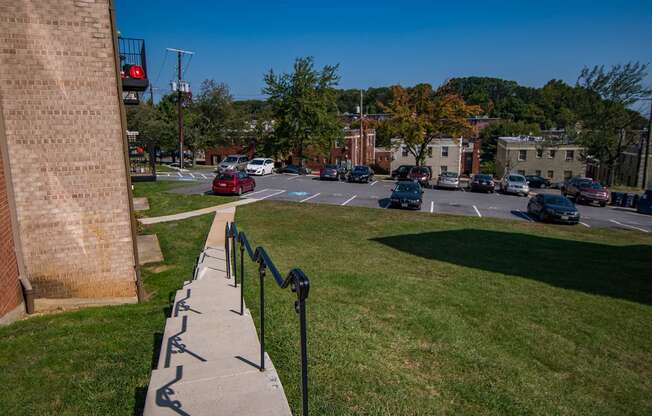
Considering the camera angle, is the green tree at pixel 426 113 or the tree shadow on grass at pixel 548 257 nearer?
the tree shadow on grass at pixel 548 257

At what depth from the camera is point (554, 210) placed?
68.1 feet

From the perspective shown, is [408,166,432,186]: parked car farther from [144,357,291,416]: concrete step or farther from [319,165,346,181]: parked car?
[144,357,291,416]: concrete step

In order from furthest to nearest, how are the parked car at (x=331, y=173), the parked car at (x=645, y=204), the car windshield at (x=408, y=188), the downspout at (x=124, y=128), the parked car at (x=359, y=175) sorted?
the parked car at (x=331, y=173) < the parked car at (x=359, y=175) < the parked car at (x=645, y=204) < the car windshield at (x=408, y=188) < the downspout at (x=124, y=128)

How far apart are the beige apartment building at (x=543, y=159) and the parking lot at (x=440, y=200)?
1085 inches

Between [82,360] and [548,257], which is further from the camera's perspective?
[548,257]

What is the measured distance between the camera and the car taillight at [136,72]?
9.93 metres

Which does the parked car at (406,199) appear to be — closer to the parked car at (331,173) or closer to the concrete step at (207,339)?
the parked car at (331,173)

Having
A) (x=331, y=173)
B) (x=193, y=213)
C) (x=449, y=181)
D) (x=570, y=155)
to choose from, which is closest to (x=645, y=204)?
(x=449, y=181)

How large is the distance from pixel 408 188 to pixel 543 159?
4001cm

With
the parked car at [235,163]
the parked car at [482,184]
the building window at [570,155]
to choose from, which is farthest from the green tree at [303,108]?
the building window at [570,155]

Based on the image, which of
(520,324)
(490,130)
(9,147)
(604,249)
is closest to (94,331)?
(9,147)

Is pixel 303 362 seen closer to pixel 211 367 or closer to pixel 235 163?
pixel 211 367

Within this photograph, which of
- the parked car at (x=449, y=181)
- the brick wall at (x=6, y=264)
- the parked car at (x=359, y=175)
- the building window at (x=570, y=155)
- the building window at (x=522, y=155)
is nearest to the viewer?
the brick wall at (x=6, y=264)

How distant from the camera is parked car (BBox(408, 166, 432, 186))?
34903 mm
